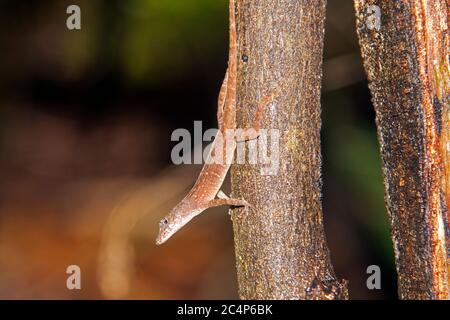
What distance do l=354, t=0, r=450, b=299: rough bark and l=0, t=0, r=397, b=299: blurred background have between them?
137 inches

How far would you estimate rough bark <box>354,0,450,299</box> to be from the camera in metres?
2.75

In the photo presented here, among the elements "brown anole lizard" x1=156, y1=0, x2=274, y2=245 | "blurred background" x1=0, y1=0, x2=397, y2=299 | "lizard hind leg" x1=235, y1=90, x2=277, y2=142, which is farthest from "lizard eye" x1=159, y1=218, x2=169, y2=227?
"blurred background" x1=0, y1=0, x2=397, y2=299

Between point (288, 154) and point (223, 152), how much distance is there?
41.6 inches

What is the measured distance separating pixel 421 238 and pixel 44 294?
688 cm

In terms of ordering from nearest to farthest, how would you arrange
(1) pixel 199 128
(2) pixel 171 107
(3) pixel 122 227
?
(3) pixel 122 227 < (1) pixel 199 128 < (2) pixel 171 107

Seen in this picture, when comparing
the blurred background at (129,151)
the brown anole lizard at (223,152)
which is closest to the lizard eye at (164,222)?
the brown anole lizard at (223,152)

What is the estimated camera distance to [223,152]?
378 centimetres

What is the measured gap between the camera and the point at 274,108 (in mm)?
2785

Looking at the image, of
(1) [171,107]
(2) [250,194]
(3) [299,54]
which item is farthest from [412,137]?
(1) [171,107]

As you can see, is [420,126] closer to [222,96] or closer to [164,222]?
[222,96]

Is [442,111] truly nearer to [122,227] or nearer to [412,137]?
[412,137]

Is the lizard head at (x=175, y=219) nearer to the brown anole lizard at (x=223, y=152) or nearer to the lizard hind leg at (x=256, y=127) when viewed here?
the brown anole lizard at (x=223, y=152)

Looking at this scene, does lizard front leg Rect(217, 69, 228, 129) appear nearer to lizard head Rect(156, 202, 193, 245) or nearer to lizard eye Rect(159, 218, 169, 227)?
lizard head Rect(156, 202, 193, 245)

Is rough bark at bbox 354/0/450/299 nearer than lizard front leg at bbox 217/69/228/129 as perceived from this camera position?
Yes
